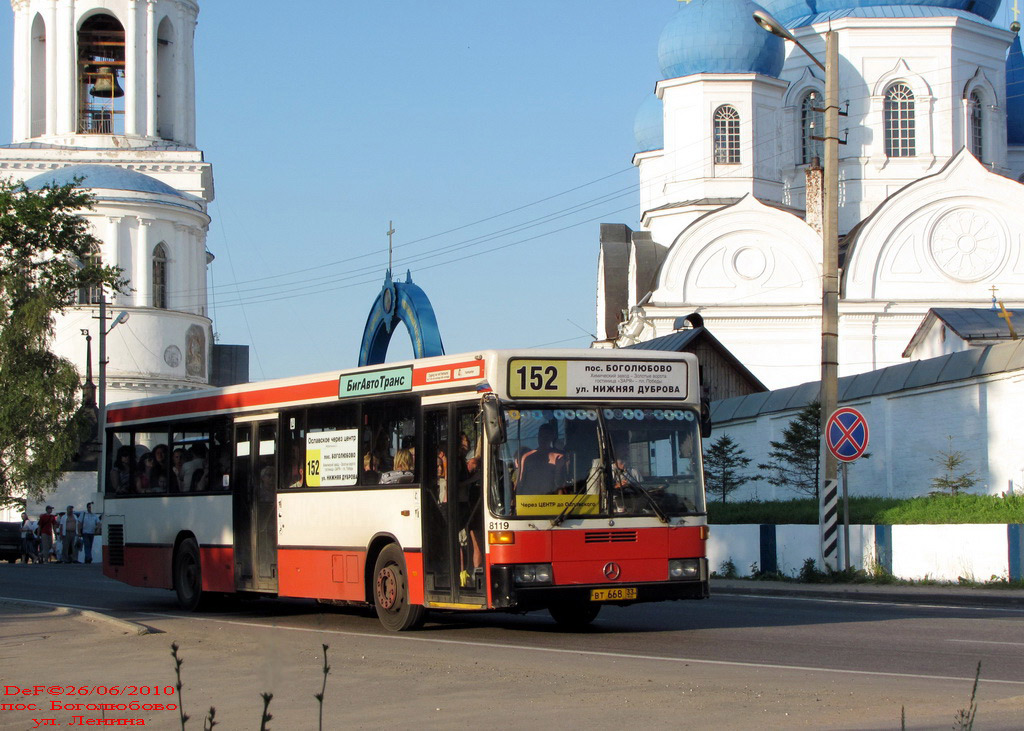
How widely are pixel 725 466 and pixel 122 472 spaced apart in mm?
15473

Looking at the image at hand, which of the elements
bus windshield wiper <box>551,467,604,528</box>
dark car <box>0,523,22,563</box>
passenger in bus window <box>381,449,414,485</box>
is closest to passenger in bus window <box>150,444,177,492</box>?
passenger in bus window <box>381,449,414,485</box>

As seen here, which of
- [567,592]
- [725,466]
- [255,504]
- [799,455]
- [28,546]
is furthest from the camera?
[28,546]

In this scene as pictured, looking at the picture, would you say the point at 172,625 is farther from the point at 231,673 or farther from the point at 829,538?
the point at 829,538

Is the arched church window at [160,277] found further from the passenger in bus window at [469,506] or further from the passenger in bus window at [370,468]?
the passenger in bus window at [469,506]

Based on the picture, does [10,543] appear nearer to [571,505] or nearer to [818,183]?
[818,183]

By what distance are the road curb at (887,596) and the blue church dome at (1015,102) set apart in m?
42.8

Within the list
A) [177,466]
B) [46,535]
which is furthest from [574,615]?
[46,535]

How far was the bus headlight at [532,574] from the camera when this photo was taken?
43.6 ft

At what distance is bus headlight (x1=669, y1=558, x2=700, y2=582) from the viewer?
14.0 m

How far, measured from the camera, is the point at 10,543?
40.2 m

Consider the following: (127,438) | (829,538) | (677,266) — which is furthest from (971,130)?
(127,438)

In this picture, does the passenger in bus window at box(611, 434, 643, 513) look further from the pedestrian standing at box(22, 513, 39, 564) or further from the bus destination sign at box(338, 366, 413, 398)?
the pedestrian standing at box(22, 513, 39, 564)

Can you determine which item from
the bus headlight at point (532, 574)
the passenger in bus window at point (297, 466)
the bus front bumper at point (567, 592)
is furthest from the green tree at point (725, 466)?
the bus headlight at point (532, 574)

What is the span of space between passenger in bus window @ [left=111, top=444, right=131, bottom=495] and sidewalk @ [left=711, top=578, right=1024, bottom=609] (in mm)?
8300
